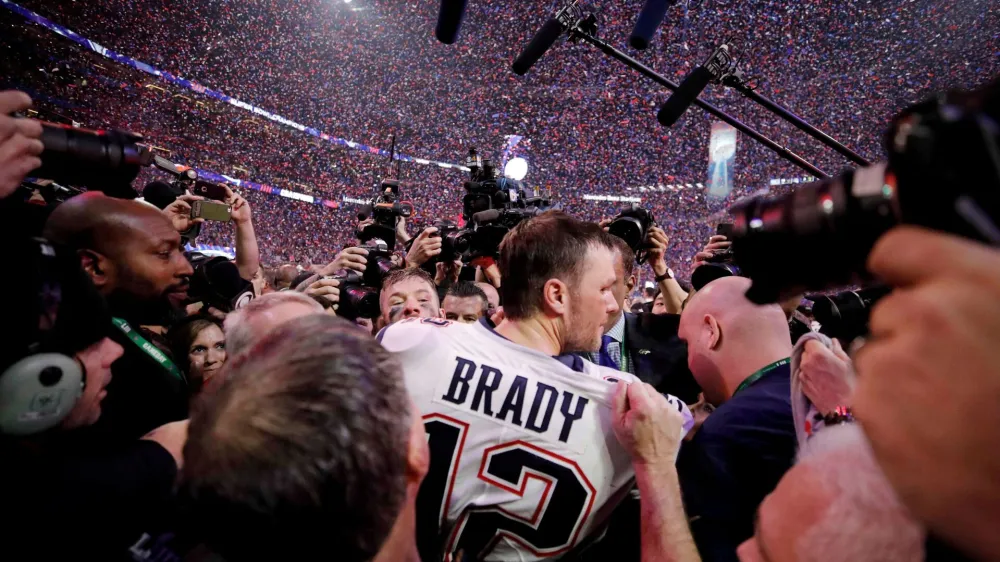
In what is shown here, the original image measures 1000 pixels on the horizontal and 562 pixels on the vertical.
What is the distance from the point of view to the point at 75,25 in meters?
8.30

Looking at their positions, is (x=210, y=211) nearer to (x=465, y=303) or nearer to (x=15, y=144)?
(x=465, y=303)

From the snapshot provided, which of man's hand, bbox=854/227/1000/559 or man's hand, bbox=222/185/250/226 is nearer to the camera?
man's hand, bbox=854/227/1000/559

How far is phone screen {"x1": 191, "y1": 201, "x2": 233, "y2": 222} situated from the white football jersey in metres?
1.58

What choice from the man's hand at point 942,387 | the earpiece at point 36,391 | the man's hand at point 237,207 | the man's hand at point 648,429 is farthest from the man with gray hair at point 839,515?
the man's hand at point 237,207

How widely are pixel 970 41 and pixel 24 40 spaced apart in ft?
42.5

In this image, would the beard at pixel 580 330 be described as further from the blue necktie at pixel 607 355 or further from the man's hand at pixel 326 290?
the man's hand at pixel 326 290

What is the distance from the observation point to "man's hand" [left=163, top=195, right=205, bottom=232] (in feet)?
7.95

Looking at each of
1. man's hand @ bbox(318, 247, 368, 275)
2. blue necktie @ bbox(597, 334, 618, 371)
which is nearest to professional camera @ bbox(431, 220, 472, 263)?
man's hand @ bbox(318, 247, 368, 275)

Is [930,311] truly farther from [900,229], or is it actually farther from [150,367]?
[150,367]

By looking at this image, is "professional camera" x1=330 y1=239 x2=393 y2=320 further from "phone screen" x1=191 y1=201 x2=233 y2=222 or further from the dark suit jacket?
the dark suit jacket

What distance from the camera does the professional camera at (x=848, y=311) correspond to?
1.57 m

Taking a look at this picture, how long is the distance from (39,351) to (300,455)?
1.95ft

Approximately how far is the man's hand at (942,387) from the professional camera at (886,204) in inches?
0.9

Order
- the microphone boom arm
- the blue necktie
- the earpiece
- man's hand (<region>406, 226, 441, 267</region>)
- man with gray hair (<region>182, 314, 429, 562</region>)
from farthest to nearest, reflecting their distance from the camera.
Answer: man's hand (<region>406, 226, 441, 267</region>)
the blue necktie
the microphone boom arm
the earpiece
man with gray hair (<region>182, 314, 429, 562</region>)
